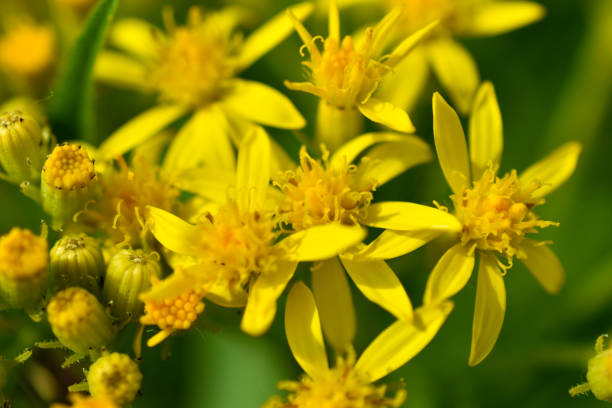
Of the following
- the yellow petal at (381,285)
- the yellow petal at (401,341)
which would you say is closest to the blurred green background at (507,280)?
the yellow petal at (381,285)

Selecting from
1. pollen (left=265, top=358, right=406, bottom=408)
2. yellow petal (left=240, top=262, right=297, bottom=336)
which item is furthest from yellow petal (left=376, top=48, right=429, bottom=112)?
pollen (left=265, top=358, right=406, bottom=408)

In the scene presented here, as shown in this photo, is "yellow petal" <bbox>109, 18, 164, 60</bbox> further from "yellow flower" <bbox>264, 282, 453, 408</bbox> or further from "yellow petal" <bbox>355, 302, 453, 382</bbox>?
"yellow petal" <bbox>355, 302, 453, 382</bbox>

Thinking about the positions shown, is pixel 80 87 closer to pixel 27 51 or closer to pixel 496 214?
pixel 27 51

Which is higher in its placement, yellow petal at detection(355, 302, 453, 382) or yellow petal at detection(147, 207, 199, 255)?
yellow petal at detection(147, 207, 199, 255)

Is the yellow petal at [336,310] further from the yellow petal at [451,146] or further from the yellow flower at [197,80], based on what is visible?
the yellow flower at [197,80]

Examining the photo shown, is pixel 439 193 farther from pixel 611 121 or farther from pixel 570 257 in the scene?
pixel 611 121

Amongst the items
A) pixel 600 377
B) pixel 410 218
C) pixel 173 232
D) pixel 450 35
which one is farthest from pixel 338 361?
pixel 450 35

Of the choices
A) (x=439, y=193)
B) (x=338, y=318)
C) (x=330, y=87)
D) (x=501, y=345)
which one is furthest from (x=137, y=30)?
(x=501, y=345)
